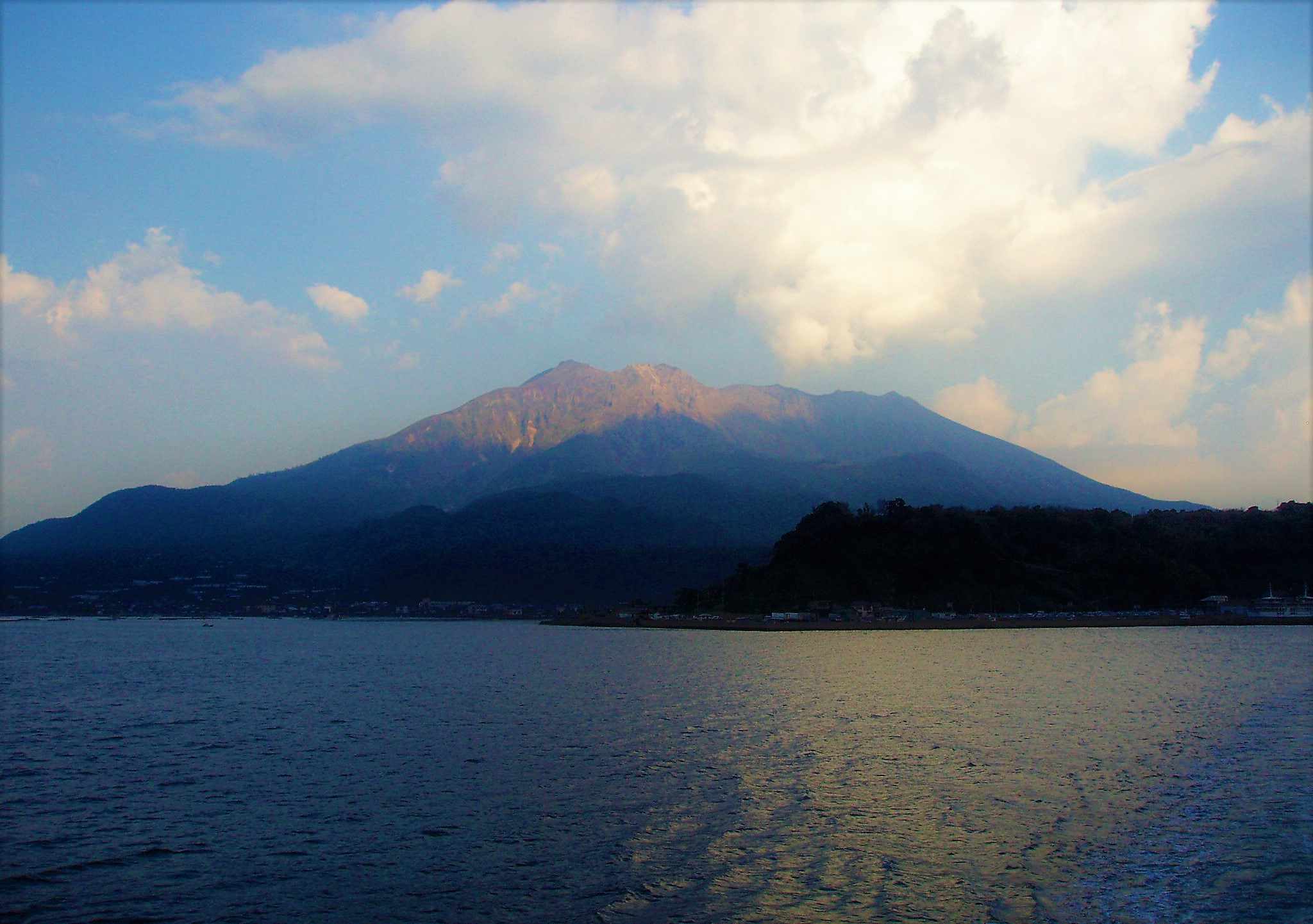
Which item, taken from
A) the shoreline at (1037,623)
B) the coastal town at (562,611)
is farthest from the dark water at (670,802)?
the coastal town at (562,611)

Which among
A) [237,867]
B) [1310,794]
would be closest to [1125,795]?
[1310,794]

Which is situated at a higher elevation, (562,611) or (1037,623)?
(1037,623)

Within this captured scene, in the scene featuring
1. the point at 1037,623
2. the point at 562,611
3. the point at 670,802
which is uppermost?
the point at 670,802

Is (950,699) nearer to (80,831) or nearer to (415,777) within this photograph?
(415,777)

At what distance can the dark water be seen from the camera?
13469mm

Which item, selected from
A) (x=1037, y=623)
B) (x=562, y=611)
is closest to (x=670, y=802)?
(x=1037, y=623)

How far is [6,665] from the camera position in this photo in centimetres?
6203

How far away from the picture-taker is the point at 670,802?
1925cm

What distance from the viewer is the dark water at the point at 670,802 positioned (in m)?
13.5

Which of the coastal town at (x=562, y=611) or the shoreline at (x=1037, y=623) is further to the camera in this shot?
the coastal town at (x=562, y=611)

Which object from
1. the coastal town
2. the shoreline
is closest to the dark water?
the shoreline

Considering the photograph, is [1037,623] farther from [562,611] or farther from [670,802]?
[670,802]

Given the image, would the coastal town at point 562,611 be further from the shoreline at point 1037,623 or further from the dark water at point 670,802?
the dark water at point 670,802

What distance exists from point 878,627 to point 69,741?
96.6 metres
